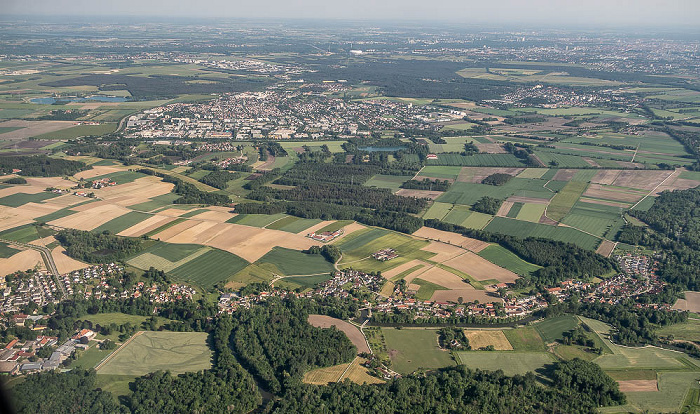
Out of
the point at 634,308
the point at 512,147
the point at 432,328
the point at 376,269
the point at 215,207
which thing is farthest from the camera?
the point at 512,147

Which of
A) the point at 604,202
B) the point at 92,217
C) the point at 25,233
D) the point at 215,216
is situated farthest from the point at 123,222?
the point at 604,202

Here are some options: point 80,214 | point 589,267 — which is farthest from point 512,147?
point 80,214

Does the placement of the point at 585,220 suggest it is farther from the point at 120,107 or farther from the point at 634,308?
the point at 120,107

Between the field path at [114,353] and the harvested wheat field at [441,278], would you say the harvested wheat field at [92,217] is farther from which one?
the harvested wheat field at [441,278]

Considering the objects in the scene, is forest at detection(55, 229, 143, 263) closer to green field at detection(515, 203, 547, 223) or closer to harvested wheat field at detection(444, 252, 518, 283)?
harvested wheat field at detection(444, 252, 518, 283)

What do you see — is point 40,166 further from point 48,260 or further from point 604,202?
point 604,202

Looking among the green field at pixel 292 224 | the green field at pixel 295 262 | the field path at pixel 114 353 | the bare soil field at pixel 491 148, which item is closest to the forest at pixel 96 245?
the green field at pixel 295 262
